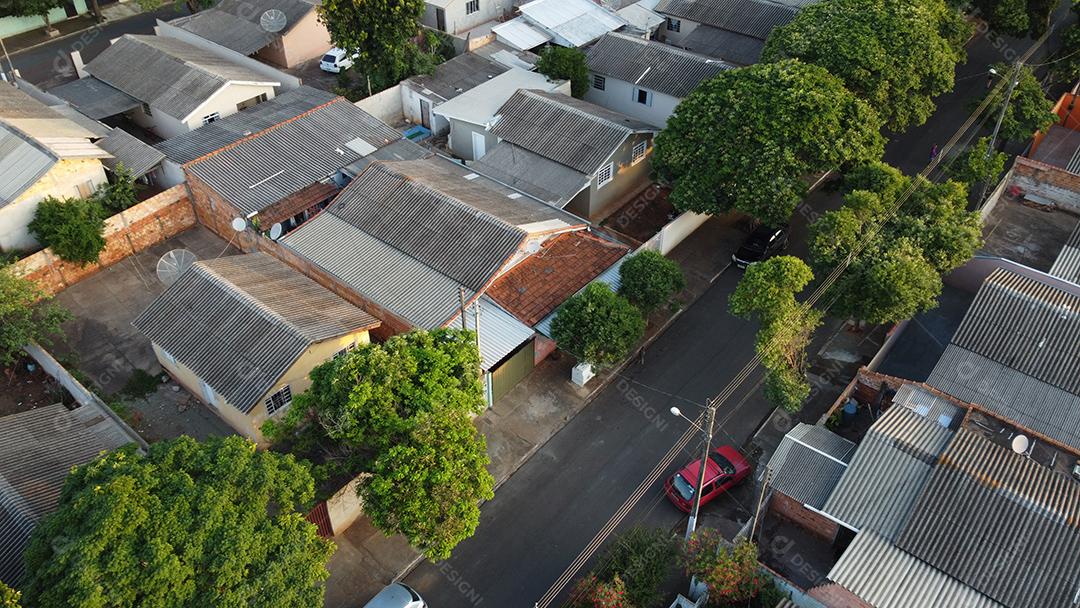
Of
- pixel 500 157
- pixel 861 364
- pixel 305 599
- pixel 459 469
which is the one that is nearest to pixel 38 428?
pixel 305 599

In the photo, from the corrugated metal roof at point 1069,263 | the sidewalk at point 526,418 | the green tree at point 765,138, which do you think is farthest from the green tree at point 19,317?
the corrugated metal roof at point 1069,263

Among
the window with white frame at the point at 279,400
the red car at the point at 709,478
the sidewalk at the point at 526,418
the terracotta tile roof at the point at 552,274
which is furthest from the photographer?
the terracotta tile roof at the point at 552,274

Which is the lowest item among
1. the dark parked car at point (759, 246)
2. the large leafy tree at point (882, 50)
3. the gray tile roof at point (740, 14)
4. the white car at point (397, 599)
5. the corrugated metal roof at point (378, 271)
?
the white car at point (397, 599)

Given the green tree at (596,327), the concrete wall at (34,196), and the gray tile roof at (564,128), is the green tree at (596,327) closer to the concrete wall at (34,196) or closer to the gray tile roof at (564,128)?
the gray tile roof at (564,128)

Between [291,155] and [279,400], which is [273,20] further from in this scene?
[279,400]

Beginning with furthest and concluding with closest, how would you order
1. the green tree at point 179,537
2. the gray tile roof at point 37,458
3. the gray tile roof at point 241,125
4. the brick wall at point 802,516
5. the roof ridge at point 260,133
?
the gray tile roof at point 241,125
the roof ridge at point 260,133
the brick wall at point 802,516
the gray tile roof at point 37,458
the green tree at point 179,537

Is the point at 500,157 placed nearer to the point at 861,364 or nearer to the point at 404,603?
the point at 861,364

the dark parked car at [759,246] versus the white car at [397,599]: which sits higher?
the dark parked car at [759,246]
